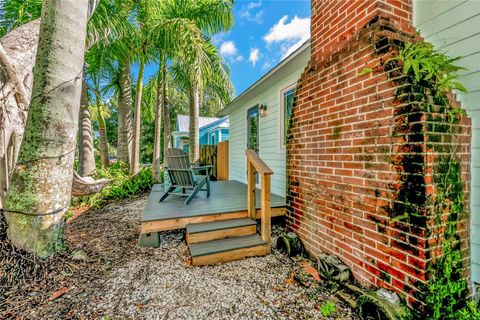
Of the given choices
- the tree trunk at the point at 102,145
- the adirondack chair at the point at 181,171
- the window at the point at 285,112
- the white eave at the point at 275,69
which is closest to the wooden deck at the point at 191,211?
the adirondack chair at the point at 181,171

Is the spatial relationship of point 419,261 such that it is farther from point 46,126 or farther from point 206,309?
point 46,126

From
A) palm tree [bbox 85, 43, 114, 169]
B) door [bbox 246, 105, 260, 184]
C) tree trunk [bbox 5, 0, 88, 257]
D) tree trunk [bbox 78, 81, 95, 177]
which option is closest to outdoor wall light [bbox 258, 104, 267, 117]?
door [bbox 246, 105, 260, 184]

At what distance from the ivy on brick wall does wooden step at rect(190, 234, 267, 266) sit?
1761mm

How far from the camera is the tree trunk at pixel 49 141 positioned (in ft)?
7.89

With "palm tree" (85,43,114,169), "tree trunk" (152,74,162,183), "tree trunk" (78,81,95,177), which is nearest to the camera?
"tree trunk" (78,81,95,177)

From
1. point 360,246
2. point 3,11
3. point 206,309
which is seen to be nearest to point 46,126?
point 206,309

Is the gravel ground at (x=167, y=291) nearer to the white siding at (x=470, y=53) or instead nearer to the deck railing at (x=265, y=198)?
the deck railing at (x=265, y=198)

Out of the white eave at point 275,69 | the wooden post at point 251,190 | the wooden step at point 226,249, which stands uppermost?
the white eave at point 275,69

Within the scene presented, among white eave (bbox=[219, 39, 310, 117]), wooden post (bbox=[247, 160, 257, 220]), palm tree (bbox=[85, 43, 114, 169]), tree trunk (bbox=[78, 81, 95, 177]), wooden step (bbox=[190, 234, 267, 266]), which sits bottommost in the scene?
wooden step (bbox=[190, 234, 267, 266])

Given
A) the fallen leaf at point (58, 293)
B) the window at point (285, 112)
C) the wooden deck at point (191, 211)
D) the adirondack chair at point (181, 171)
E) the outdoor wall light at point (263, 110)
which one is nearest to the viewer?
the fallen leaf at point (58, 293)

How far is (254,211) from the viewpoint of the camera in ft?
11.3

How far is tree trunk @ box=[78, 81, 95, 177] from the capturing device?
6691 mm

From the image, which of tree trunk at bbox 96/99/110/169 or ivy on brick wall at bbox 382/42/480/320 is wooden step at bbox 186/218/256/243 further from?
tree trunk at bbox 96/99/110/169

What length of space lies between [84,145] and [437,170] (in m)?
7.99
